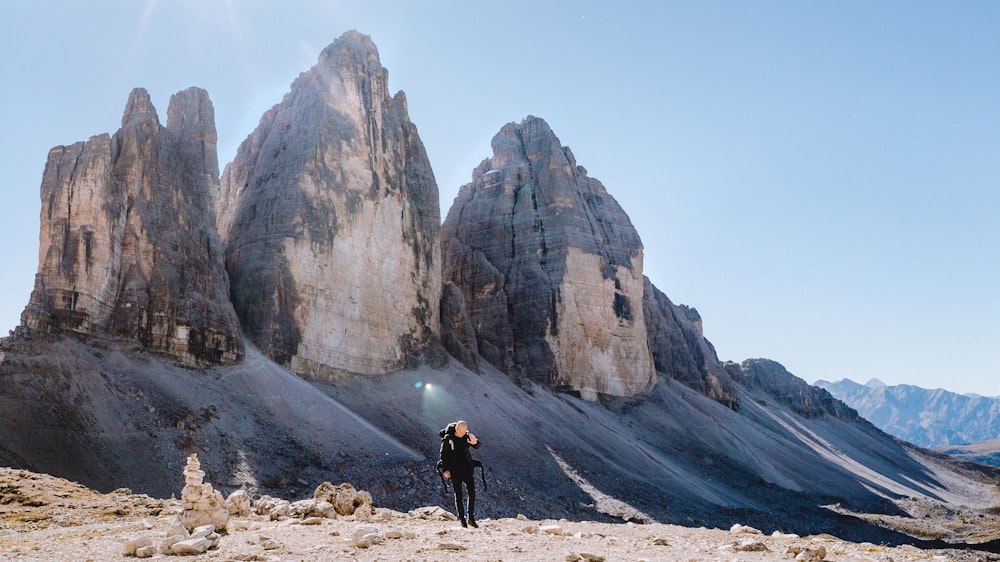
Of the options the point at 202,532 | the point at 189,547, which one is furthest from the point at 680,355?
the point at 189,547

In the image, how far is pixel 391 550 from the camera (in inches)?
471

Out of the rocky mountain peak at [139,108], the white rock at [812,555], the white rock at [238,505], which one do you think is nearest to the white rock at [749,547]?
the white rock at [812,555]

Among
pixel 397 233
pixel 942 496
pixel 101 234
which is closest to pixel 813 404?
pixel 942 496

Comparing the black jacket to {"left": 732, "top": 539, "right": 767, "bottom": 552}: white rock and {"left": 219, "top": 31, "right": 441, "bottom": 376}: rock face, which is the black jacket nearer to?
{"left": 732, "top": 539, "right": 767, "bottom": 552}: white rock

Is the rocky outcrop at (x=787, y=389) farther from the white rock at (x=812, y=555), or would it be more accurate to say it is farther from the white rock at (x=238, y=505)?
the white rock at (x=812, y=555)

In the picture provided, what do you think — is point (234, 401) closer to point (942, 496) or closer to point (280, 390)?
point (280, 390)

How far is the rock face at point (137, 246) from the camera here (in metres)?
38.4

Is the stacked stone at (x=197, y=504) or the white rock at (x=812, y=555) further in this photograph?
the stacked stone at (x=197, y=504)

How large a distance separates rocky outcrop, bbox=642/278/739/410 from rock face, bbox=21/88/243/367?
59.3 metres

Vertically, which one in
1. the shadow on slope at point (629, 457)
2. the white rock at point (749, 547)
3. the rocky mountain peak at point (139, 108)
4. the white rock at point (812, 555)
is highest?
the rocky mountain peak at point (139, 108)

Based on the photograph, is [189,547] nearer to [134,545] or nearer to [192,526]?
[134,545]

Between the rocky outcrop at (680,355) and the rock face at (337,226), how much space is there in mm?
39963

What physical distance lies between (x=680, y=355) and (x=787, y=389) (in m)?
44.0

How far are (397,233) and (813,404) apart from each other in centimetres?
9423
